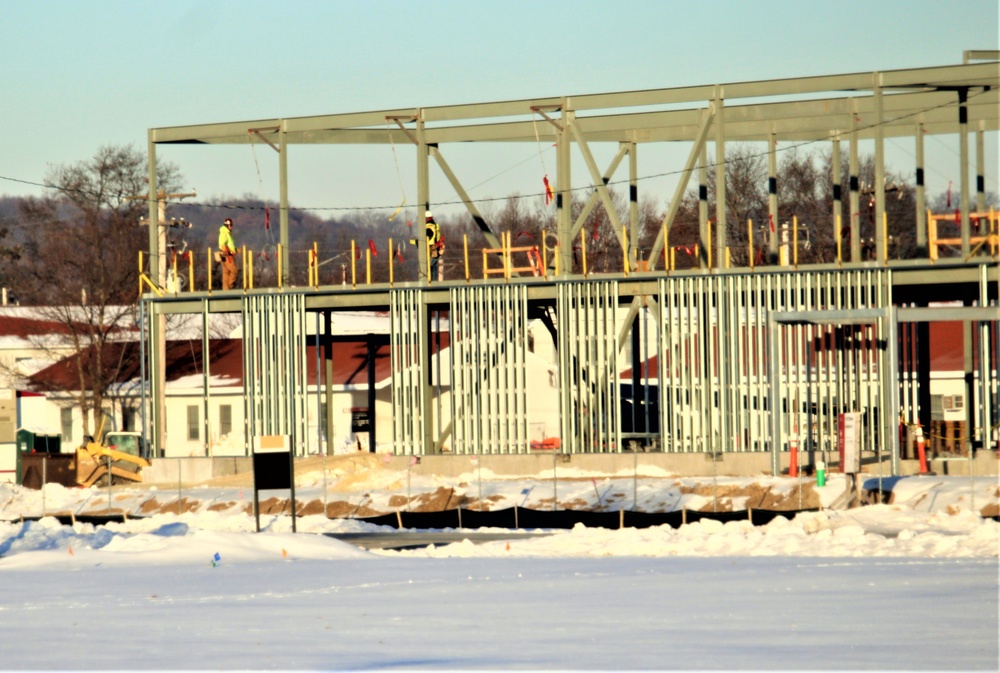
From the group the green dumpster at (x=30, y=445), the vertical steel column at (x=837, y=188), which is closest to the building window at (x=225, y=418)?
the green dumpster at (x=30, y=445)

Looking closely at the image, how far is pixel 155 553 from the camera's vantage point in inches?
783

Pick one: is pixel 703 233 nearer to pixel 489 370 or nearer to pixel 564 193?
pixel 564 193

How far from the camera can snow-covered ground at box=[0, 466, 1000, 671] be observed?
11.9 meters

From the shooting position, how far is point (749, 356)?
34781 millimetres

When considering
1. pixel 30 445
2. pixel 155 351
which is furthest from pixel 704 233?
pixel 30 445

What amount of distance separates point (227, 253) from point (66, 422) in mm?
22873

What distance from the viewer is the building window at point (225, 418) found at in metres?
53.0

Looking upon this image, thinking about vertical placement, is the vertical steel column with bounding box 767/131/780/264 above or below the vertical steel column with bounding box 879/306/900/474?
above

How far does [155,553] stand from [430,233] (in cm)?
1935

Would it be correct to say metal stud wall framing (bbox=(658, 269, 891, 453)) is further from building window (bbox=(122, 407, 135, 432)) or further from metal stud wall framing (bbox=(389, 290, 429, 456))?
building window (bbox=(122, 407, 135, 432))

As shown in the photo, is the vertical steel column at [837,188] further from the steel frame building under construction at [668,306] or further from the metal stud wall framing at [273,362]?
the metal stud wall framing at [273,362]

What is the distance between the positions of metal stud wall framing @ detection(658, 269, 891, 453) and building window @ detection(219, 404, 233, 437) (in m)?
22.5

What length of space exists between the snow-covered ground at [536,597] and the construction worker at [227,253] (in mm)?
14309

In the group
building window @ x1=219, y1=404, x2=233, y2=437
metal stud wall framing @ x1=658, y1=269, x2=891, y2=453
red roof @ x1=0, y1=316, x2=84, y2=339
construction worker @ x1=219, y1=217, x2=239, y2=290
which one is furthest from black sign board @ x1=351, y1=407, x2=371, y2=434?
metal stud wall framing @ x1=658, y1=269, x2=891, y2=453
